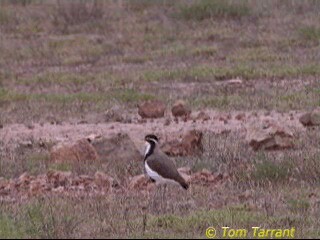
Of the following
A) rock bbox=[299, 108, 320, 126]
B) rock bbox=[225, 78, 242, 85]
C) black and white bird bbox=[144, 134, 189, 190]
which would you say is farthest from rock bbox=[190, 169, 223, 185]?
rock bbox=[225, 78, 242, 85]

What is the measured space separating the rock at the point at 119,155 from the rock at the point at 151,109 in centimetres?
232

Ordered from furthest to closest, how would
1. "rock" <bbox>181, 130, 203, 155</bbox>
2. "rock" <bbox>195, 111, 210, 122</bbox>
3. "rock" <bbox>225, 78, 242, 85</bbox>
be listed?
"rock" <bbox>225, 78, 242, 85</bbox>
"rock" <bbox>195, 111, 210, 122</bbox>
"rock" <bbox>181, 130, 203, 155</bbox>

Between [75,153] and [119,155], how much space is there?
458 millimetres

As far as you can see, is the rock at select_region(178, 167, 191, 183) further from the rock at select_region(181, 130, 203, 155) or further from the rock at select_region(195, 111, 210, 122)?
the rock at select_region(195, 111, 210, 122)

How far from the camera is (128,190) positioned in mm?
9250

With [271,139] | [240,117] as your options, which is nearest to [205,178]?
[271,139]

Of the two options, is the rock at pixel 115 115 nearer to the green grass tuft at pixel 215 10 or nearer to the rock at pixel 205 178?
the rock at pixel 205 178

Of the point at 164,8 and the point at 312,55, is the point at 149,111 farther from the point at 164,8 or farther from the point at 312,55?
the point at 164,8

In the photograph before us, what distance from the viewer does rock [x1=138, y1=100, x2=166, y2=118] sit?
13930 mm

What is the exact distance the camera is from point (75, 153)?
36.1 feet

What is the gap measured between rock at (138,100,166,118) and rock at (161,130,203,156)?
8.71ft

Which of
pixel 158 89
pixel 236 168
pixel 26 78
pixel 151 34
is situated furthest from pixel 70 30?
pixel 236 168

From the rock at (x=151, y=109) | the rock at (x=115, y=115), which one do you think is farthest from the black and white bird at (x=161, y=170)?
the rock at (x=115, y=115)

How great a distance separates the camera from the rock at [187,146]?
1115 cm
